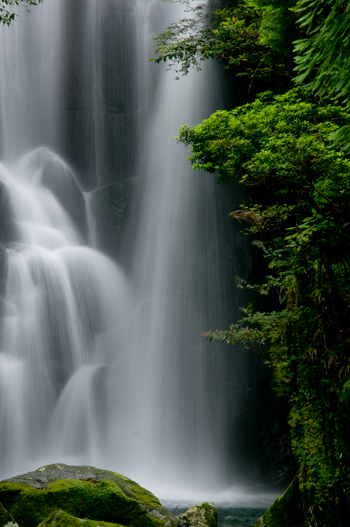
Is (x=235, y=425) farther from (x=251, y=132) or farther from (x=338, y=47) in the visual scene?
(x=338, y=47)

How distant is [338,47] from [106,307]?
36.0 feet

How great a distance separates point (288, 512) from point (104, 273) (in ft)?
32.1

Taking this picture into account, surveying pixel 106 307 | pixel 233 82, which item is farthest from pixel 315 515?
pixel 233 82

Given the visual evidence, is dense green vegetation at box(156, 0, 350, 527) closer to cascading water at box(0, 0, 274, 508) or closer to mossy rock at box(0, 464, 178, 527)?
mossy rock at box(0, 464, 178, 527)

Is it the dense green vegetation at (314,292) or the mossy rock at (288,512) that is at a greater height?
the dense green vegetation at (314,292)

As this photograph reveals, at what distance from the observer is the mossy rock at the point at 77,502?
4.60 meters

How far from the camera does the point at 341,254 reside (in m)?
4.89

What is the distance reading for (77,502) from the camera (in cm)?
481

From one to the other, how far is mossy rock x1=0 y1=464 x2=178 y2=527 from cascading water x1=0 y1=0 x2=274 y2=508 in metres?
5.52

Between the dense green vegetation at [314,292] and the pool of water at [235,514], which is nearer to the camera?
the dense green vegetation at [314,292]

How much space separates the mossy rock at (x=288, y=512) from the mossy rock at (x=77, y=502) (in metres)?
1.39

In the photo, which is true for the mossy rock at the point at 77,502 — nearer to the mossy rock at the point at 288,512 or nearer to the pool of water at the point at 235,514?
the mossy rock at the point at 288,512

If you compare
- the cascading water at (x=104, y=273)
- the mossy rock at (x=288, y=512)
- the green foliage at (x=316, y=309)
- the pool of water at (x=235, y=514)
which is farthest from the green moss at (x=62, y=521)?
the cascading water at (x=104, y=273)

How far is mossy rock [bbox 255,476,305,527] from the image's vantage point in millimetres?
5438
